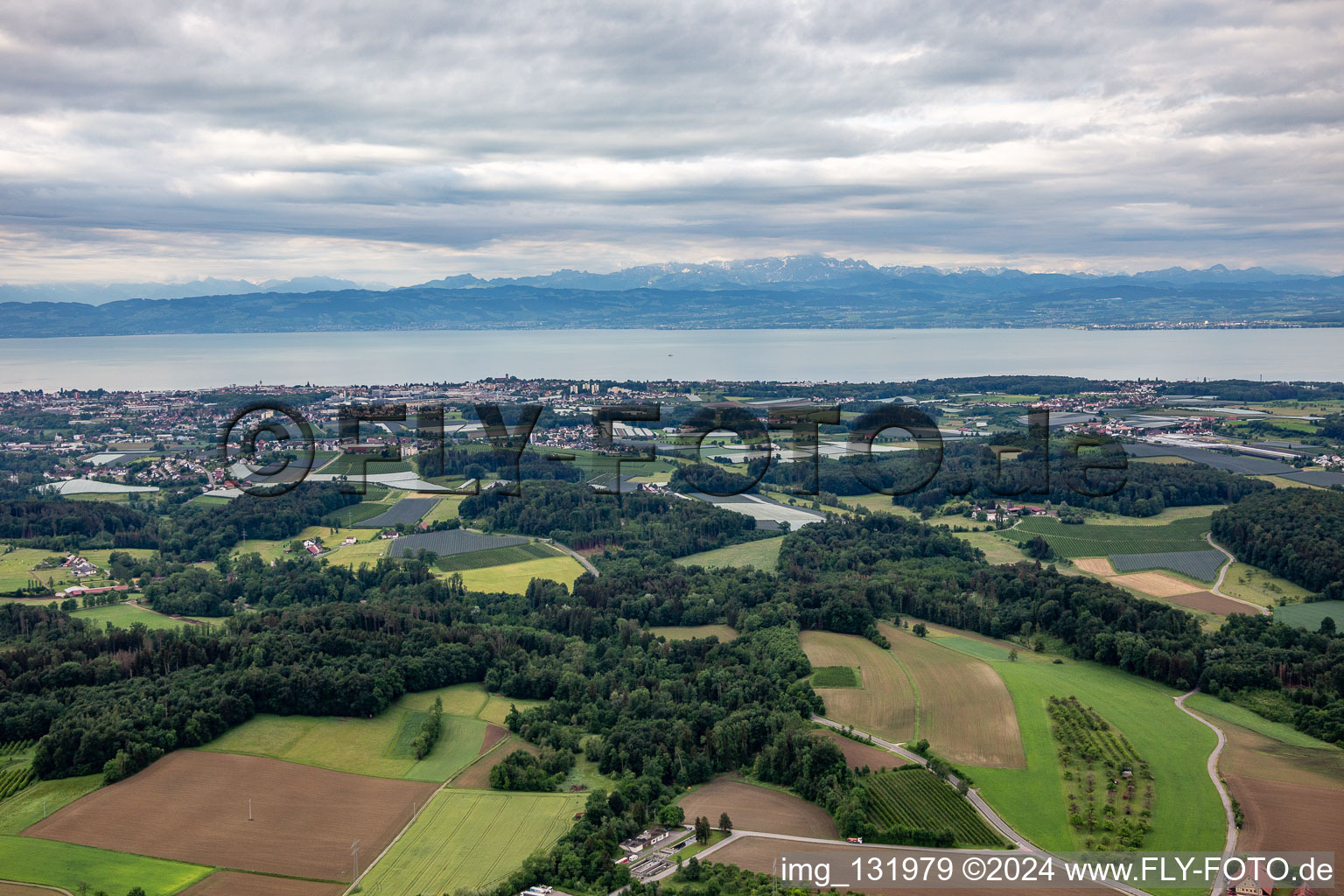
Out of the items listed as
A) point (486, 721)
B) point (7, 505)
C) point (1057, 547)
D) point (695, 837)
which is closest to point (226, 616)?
point (486, 721)

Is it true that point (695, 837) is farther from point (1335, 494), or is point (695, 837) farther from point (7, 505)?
point (7, 505)

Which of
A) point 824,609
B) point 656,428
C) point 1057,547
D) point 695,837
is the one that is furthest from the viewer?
point 656,428

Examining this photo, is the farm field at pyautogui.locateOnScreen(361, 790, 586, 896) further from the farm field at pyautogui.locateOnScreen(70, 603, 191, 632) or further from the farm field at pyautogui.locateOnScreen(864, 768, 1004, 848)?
the farm field at pyautogui.locateOnScreen(70, 603, 191, 632)

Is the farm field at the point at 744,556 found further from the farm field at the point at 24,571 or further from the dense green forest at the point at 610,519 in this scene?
the farm field at the point at 24,571

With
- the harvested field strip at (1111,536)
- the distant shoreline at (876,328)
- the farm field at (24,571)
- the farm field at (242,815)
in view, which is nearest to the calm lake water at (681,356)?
the distant shoreline at (876,328)

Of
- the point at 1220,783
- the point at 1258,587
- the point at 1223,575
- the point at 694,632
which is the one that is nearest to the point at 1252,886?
the point at 1220,783

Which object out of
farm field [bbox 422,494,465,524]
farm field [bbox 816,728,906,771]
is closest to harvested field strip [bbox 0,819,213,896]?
farm field [bbox 816,728,906,771]

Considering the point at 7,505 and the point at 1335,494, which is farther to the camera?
the point at 7,505
